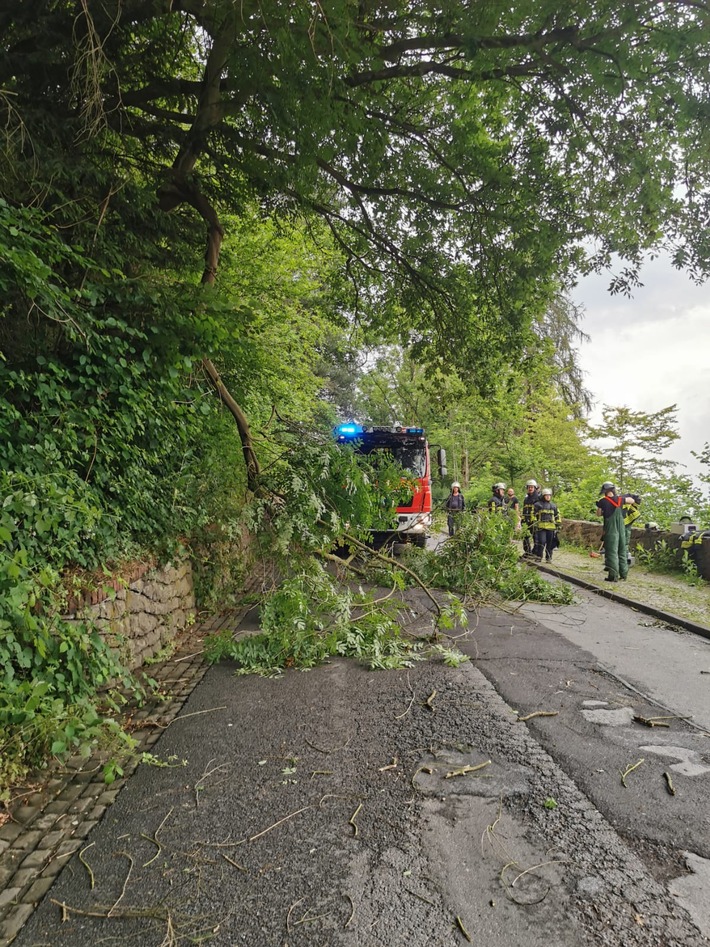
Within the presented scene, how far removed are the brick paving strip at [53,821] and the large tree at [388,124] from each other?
3518mm

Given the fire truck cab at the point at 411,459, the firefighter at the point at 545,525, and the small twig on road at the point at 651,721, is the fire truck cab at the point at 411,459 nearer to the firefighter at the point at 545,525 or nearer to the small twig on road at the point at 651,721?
the firefighter at the point at 545,525

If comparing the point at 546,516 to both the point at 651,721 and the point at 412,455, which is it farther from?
the point at 651,721

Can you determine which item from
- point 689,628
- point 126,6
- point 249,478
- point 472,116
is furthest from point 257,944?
point 472,116

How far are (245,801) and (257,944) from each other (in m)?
1.09

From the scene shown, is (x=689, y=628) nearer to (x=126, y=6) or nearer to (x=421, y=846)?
(x=421, y=846)

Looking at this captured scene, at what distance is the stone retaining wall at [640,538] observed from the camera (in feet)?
37.0

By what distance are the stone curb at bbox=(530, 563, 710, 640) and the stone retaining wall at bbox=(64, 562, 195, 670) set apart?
6.74 m

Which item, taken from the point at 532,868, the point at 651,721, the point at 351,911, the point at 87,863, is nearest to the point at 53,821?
the point at 87,863

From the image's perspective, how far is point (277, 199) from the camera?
9602mm

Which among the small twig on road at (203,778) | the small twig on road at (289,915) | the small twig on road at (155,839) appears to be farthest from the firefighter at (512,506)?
the small twig on road at (289,915)

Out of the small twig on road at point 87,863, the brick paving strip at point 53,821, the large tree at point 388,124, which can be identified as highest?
the large tree at point 388,124

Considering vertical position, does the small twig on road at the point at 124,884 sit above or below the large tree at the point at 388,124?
below

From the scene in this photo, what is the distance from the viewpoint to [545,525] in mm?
14523

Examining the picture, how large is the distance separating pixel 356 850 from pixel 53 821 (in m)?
1.73
